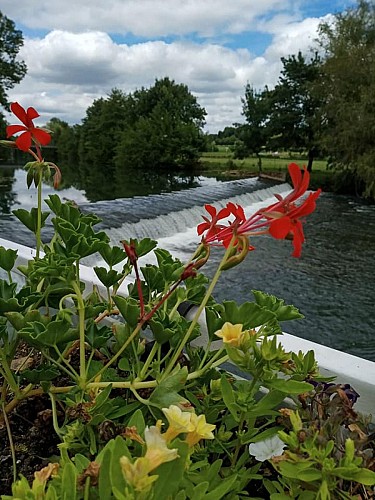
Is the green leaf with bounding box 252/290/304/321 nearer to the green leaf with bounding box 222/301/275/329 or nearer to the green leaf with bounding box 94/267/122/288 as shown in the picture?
the green leaf with bounding box 222/301/275/329

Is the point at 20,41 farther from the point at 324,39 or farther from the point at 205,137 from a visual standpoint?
the point at 324,39

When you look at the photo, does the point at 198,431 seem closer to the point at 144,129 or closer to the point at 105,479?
the point at 105,479

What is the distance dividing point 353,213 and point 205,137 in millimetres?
19854

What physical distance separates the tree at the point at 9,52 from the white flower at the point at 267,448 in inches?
1437

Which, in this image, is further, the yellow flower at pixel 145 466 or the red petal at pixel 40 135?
the red petal at pixel 40 135

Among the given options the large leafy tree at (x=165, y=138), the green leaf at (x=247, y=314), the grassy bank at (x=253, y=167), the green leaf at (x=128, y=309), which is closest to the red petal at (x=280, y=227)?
the green leaf at (x=247, y=314)

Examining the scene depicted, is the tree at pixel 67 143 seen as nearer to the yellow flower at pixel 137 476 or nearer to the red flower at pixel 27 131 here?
the red flower at pixel 27 131

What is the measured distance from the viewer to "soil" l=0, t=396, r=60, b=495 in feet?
2.96

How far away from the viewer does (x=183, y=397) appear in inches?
32.3

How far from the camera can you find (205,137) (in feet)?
107

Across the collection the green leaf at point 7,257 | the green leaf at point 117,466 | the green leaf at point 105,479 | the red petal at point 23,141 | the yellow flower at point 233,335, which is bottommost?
the green leaf at point 105,479

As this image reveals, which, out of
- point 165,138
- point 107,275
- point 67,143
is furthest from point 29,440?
point 67,143

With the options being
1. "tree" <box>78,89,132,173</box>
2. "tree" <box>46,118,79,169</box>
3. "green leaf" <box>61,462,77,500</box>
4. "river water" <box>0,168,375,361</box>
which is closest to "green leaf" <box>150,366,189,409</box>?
"green leaf" <box>61,462,77,500</box>

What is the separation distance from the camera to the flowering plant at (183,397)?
529 mm
